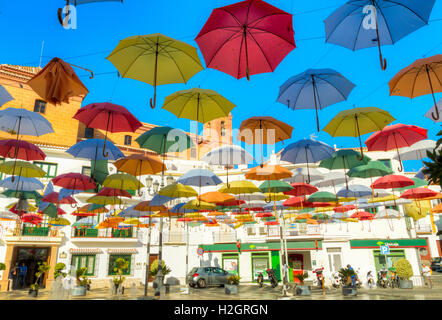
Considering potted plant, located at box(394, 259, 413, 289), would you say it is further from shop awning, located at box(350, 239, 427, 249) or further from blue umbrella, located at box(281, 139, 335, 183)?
blue umbrella, located at box(281, 139, 335, 183)

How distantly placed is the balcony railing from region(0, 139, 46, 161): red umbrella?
1723cm

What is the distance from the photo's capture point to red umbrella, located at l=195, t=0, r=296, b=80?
5250 mm

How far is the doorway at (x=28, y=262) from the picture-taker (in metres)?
22.8

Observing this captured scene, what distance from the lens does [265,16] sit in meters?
5.28

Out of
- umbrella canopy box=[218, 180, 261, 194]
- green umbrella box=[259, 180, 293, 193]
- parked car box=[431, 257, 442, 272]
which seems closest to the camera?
green umbrella box=[259, 180, 293, 193]

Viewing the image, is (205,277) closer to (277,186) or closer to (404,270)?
(277,186)

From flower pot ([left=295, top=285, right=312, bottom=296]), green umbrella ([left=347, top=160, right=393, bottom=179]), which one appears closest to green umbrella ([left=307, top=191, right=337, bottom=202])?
green umbrella ([left=347, top=160, right=393, bottom=179])

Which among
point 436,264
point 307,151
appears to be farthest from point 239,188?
point 436,264

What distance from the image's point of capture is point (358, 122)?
8.91 metres

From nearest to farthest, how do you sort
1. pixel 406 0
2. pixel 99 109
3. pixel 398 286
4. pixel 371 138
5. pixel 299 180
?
pixel 406 0 → pixel 99 109 → pixel 371 138 → pixel 299 180 → pixel 398 286

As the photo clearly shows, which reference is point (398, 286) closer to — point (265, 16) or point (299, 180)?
point (299, 180)
